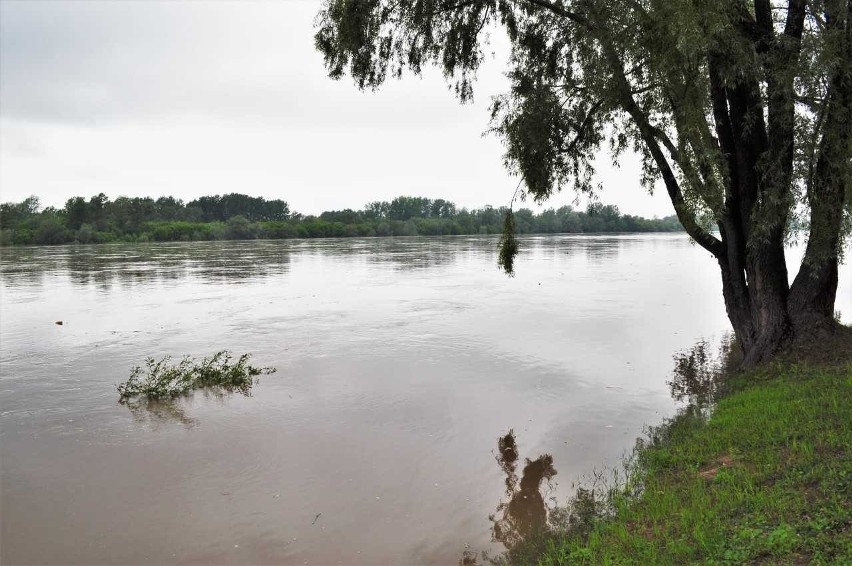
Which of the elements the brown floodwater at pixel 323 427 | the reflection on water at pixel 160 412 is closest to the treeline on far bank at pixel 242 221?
the brown floodwater at pixel 323 427

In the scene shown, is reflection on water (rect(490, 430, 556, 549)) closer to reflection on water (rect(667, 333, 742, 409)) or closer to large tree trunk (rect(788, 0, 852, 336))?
reflection on water (rect(667, 333, 742, 409))

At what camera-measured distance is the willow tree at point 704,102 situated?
9.65 m

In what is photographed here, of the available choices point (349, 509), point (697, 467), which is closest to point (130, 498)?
point (349, 509)

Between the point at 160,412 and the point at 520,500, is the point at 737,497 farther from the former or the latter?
the point at 160,412

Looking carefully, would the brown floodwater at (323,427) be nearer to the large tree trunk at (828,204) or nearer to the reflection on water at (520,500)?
the reflection on water at (520,500)

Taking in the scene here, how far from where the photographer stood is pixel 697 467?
7.13 metres

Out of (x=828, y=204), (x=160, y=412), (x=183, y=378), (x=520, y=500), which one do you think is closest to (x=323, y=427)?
(x=160, y=412)

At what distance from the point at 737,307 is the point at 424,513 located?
28.3ft

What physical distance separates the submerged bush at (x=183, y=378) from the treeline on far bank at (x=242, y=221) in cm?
6991

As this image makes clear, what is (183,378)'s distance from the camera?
1253 cm

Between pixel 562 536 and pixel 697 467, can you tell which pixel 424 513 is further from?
pixel 697 467

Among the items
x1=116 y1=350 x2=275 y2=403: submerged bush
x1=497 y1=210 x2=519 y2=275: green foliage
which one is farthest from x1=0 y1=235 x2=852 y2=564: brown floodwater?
x1=497 y1=210 x2=519 y2=275: green foliage

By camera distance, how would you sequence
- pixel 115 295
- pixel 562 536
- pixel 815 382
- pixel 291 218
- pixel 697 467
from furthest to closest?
1. pixel 291 218
2. pixel 115 295
3. pixel 815 382
4. pixel 697 467
5. pixel 562 536

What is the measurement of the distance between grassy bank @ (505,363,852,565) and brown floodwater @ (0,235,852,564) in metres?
0.92
